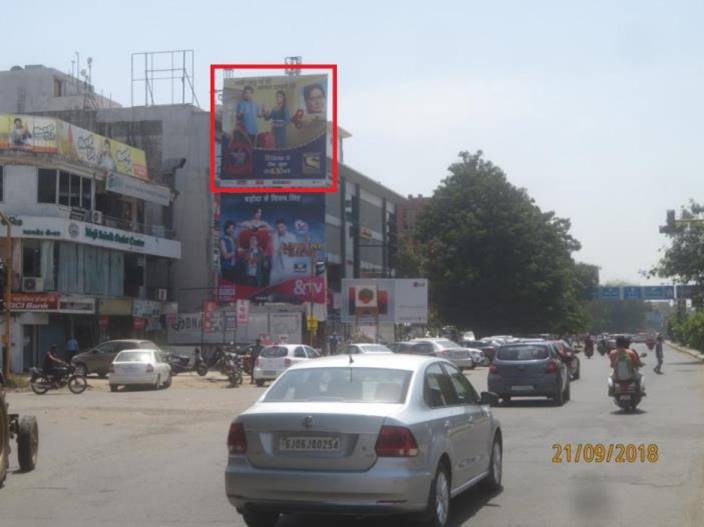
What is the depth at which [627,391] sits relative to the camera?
2144cm

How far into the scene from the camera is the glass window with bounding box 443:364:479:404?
33.9 feet

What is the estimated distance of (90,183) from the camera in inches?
2018

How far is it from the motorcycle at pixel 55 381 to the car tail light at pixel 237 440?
78.3 feet

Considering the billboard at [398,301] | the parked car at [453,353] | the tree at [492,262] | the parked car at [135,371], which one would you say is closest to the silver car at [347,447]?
the parked car at [135,371]

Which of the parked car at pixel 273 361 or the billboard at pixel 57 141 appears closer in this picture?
the parked car at pixel 273 361

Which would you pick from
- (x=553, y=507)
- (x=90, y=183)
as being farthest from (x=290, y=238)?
(x=553, y=507)

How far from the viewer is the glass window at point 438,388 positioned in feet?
30.8

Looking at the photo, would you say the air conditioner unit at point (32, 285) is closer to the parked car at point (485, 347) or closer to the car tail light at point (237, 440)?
the parked car at point (485, 347)

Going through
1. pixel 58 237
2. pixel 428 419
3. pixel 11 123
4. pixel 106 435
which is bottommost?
pixel 106 435

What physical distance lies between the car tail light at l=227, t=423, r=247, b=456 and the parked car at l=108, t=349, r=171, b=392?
83.0 feet

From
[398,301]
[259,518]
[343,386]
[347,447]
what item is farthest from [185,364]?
[347,447]

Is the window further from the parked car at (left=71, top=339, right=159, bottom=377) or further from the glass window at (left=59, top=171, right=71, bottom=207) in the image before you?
the parked car at (left=71, top=339, right=159, bottom=377)

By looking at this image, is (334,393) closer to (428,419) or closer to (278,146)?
(428,419)

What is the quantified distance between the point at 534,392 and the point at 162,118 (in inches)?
1759
